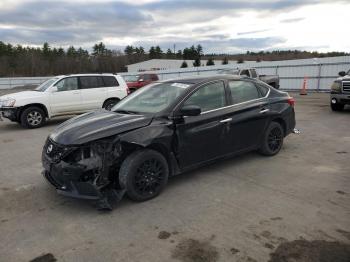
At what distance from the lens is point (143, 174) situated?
4.91m

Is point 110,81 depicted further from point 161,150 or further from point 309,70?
point 309,70

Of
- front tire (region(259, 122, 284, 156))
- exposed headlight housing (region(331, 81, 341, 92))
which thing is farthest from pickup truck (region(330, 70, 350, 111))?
front tire (region(259, 122, 284, 156))

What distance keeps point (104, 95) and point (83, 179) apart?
8.33m

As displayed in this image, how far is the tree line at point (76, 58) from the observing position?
8400cm

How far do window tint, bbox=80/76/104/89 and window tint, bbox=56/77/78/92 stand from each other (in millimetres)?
232

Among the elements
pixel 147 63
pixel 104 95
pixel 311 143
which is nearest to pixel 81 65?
pixel 147 63

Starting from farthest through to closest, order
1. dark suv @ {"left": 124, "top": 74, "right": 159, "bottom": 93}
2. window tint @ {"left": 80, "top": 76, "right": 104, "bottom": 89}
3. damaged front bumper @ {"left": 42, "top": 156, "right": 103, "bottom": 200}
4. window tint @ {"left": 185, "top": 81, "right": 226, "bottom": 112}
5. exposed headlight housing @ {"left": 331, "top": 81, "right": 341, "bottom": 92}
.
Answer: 1. dark suv @ {"left": 124, "top": 74, "right": 159, "bottom": 93}
2. exposed headlight housing @ {"left": 331, "top": 81, "right": 341, "bottom": 92}
3. window tint @ {"left": 80, "top": 76, "right": 104, "bottom": 89}
4. window tint @ {"left": 185, "top": 81, "right": 226, "bottom": 112}
5. damaged front bumper @ {"left": 42, "top": 156, "right": 103, "bottom": 200}

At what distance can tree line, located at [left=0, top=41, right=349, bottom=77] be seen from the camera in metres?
84.0

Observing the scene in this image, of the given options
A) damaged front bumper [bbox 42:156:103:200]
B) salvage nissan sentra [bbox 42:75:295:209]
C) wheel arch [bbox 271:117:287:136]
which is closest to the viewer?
damaged front bumper [bbox 42:156:103:200]

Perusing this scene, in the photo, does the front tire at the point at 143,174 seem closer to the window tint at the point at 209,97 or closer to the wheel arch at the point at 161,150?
the wheel arch at the point at 161,150

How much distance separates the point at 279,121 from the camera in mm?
7133

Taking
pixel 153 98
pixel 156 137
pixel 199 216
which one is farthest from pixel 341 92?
pixel 199 216

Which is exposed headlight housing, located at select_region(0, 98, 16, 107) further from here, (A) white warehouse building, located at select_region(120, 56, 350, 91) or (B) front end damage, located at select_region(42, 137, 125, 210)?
(A) white warehouse building, located at select_region(120, 56, 350, 91)

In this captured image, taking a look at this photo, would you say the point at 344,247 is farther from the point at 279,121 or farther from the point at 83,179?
the point at 279,121
